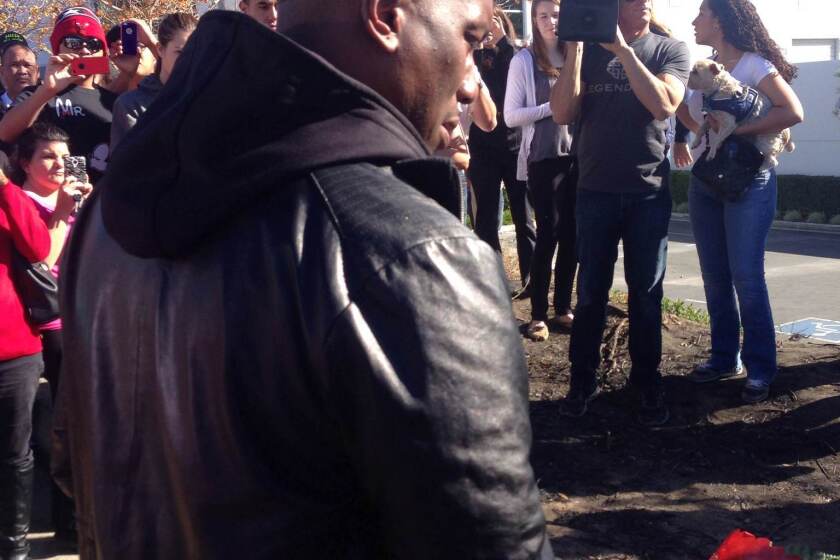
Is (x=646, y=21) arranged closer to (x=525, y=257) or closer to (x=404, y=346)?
(x=525, y=257)

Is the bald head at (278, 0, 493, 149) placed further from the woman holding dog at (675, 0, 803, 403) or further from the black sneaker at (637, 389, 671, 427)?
the woman holding dog at (675, 0, 803, 403)

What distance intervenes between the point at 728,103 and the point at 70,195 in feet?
11.0

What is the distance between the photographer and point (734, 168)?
5.19m

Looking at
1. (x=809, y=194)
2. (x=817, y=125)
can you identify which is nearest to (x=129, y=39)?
(x=809, y=194)

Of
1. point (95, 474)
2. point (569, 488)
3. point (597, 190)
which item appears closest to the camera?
point (95, 474)

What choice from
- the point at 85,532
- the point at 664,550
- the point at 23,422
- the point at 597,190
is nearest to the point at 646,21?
the point at 597,190

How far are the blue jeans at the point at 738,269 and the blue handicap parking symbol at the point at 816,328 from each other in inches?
101

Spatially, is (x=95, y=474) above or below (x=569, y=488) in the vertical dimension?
above

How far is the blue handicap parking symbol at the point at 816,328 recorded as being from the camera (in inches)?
319

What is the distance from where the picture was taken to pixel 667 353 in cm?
634

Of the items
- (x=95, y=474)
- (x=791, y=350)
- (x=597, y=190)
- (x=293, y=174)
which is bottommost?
(x=791, y=350)

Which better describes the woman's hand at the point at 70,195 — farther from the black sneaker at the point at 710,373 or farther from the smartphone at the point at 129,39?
the black sneaker at the point at 710,373

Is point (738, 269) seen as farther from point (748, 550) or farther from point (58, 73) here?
point (748, 550)

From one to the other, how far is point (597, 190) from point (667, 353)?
181 cm
